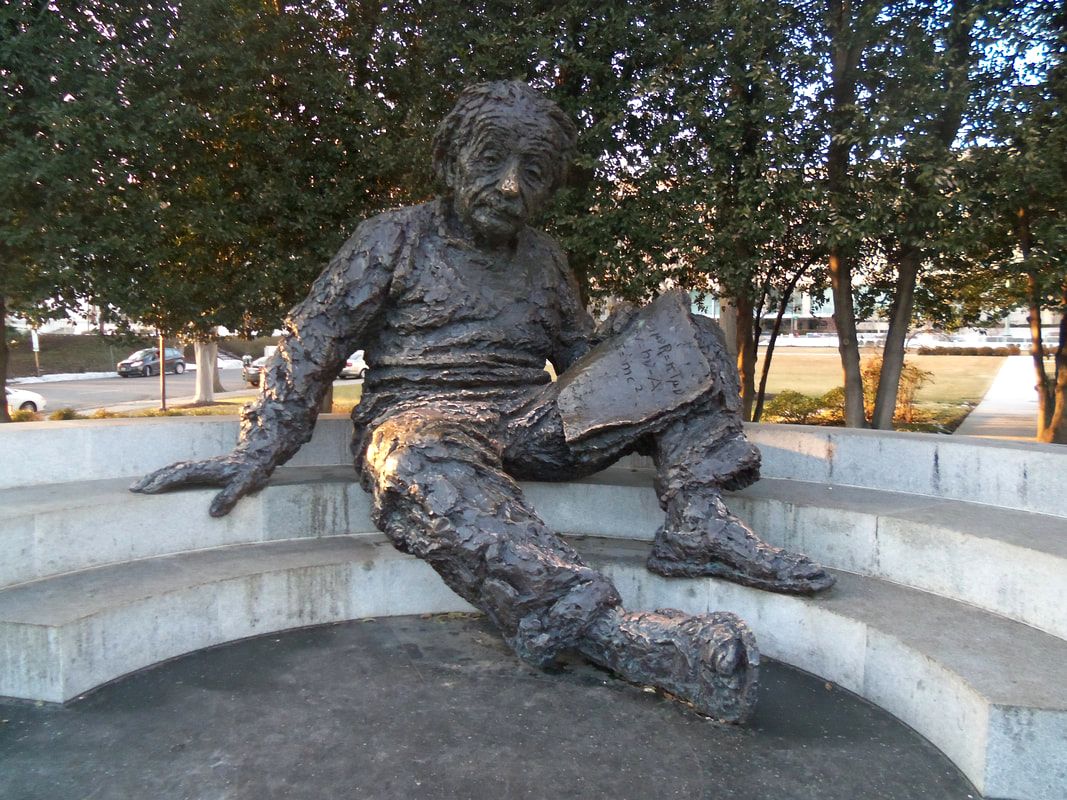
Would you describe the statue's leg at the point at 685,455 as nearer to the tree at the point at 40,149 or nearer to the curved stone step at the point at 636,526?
the curved stone step at the point at 636,526

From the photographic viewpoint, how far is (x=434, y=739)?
2402 millimetres

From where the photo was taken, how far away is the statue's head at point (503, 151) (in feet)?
11.1

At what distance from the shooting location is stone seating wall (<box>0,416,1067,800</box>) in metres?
2.52

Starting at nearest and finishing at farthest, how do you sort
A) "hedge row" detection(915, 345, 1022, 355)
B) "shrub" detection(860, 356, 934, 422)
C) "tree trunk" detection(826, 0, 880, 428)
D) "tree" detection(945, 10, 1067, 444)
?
1. "tree" detection(945, 10, 1067, 444)
2. "tree trunk" detection(826, 0, 880, 428)
3. "shrub" detection(860, 356, 934, 422)
4. "hedge row" detection(915, 345, 1022, 355)

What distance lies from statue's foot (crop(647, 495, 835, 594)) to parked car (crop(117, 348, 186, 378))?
99.2ft

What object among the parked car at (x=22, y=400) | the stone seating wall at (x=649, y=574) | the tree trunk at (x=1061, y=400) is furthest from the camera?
the parked car at (x=22, y=400)

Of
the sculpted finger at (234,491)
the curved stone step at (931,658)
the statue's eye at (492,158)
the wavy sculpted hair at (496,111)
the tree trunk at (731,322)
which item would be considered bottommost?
the curved stone step at (931,658)

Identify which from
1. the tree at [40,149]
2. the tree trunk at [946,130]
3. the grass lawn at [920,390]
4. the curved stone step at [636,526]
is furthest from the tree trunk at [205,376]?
the curved stone step at [636,526]

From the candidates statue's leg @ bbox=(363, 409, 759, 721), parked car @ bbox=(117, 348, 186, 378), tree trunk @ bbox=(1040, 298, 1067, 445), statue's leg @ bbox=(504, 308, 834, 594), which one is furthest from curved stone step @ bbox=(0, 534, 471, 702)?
parked car @ bbox=(117, 348, 186, 378)

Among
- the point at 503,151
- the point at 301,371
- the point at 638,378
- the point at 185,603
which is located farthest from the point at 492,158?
the point at 185,603

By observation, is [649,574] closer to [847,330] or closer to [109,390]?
[847,330]

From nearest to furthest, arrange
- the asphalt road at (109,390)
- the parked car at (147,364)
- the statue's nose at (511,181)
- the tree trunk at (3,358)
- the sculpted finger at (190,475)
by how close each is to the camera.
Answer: the statue's nose at (511,181) < the sculpted finger at (190,475) < the tree trunk at (3,358) < the asphalt road at (109,390) < the parked car at (147,364)

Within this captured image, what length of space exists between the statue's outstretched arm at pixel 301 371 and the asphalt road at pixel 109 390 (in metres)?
16.4

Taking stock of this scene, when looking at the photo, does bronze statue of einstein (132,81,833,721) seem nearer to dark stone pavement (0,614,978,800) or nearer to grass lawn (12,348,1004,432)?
dark stone pavement (0,614,978,800)
